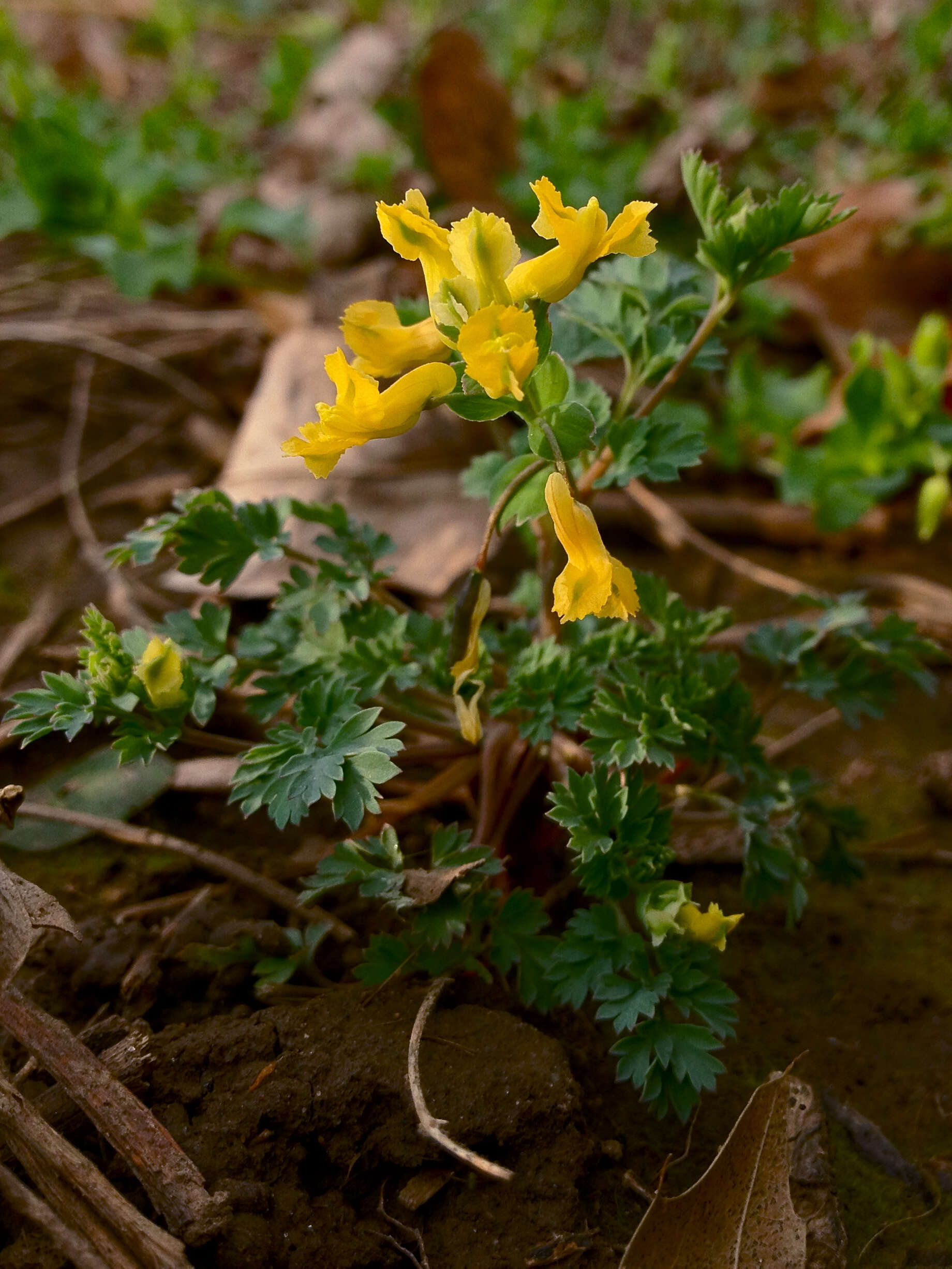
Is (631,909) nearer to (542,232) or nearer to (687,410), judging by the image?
(542,232)

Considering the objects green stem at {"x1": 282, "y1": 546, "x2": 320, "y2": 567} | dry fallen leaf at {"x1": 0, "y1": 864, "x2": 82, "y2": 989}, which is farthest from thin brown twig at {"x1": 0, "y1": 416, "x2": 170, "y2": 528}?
dry fallen leaf at {"x1": 0, "y1": 864, "x2": 82, "y2": 989}

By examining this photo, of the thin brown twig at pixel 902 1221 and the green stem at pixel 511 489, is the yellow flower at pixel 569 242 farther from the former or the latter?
the thin brown twig at pixel 902 1221

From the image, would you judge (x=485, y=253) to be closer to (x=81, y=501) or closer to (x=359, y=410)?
(x=359, y=410)

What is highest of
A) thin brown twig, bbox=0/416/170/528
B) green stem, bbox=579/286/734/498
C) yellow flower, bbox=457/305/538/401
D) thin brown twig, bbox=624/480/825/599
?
thin brown twig, bbox=0/416/170/528

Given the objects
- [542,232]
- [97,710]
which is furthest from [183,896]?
[542,232]

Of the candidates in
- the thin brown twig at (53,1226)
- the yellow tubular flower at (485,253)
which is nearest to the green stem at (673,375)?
the yellow tubular flower at (485,253)

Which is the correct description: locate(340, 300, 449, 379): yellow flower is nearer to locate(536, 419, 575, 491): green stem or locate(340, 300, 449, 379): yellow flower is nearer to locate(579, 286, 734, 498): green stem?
locate(536, 419, 575, 491): green stem

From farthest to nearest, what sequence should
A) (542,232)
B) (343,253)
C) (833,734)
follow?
(343,253) < (833,734) < (542,232)
